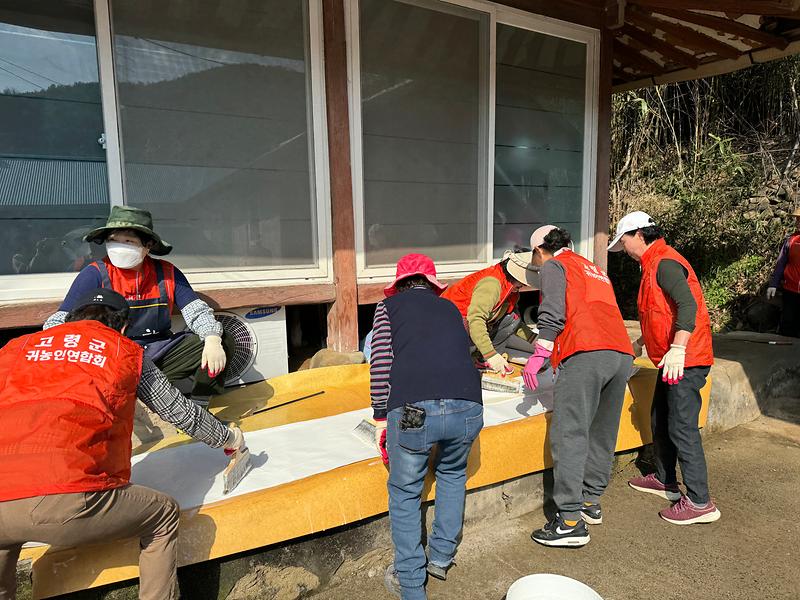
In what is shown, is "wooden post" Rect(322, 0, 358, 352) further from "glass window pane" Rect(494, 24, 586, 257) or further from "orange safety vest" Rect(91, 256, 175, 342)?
"glass window pane" Rect(494, 24, 586, 257)

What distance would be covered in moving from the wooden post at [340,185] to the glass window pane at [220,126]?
189mm

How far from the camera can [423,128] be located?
4738mm

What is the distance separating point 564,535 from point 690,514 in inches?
32.9

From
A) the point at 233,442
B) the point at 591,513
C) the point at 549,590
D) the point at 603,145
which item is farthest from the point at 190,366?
the point at 603,145

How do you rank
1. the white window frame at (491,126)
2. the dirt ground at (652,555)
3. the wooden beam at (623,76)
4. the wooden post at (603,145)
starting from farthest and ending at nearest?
the wooden beam at (623,76) < the wooden post at (603,145) < the white window frame at (491,126) < the dirt ground at (652,555)

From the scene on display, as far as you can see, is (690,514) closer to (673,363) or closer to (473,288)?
(673,363)

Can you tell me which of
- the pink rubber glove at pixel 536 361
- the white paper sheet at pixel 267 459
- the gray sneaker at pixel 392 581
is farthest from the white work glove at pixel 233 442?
the pink rubber glove at pixel 536 361

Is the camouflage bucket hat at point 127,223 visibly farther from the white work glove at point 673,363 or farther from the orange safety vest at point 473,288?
the white work glove at point 673,363

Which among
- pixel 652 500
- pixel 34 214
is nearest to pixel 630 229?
pixel 652 500

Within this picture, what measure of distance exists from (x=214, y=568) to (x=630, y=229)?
2.69 m

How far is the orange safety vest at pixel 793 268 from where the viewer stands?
5.95 metres

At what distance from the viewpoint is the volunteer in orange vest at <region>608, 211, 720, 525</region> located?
9.07ft

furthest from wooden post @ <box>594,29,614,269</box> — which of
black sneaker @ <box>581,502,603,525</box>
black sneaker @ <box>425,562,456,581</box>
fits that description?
black sneaker @ <box>425,562,456,581</box>

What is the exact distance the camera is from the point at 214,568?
213cm
